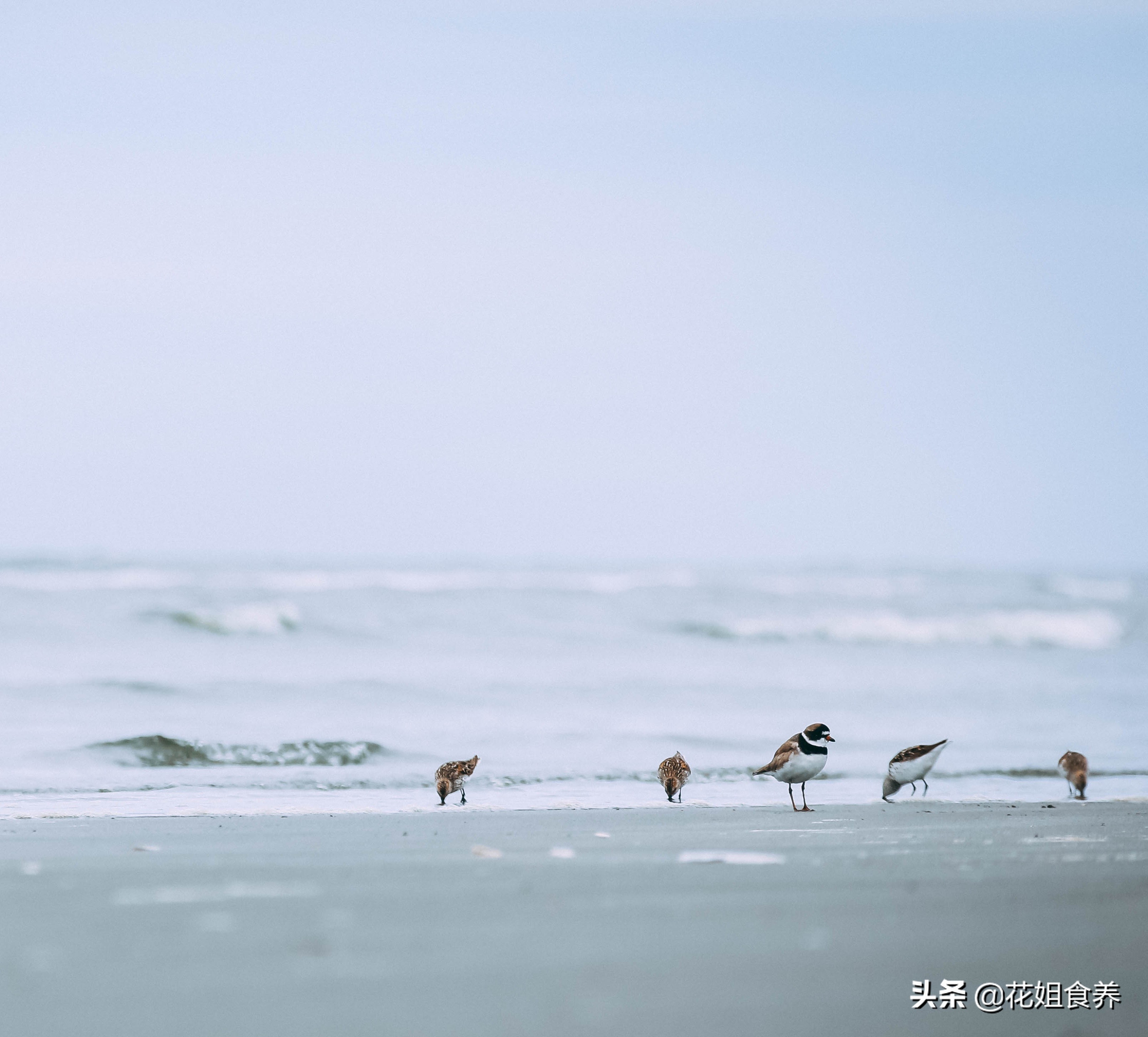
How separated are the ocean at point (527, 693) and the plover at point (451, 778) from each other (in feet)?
0.74

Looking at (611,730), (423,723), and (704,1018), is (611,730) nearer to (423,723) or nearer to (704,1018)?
(423,723)

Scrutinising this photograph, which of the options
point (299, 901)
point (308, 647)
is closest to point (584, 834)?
point (299, 901)

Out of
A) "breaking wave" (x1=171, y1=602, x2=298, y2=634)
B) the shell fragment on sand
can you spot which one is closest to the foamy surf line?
the shell fragment on sand

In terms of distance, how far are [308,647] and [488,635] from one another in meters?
3.72

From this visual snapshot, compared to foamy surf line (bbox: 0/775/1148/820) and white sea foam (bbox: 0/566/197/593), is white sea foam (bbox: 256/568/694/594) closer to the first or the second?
white sea foam (bbox: 0/566/197/593)

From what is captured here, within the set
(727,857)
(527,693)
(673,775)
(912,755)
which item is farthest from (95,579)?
(727,857)

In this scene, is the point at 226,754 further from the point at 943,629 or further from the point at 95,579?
the point at 95,579

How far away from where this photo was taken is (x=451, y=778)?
8562mm

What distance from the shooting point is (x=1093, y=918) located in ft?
15.0

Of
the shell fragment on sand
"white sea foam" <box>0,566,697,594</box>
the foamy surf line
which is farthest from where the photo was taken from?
"white sea foam" <box>0,566,697,594</box>

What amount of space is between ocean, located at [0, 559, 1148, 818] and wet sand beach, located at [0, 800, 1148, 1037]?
6.66 ft

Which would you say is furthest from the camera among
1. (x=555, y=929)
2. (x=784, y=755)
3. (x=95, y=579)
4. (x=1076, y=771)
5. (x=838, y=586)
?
(x=838, y=586)

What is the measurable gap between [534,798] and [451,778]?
0.61 metres

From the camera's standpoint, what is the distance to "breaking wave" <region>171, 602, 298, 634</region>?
22781 millimetres
